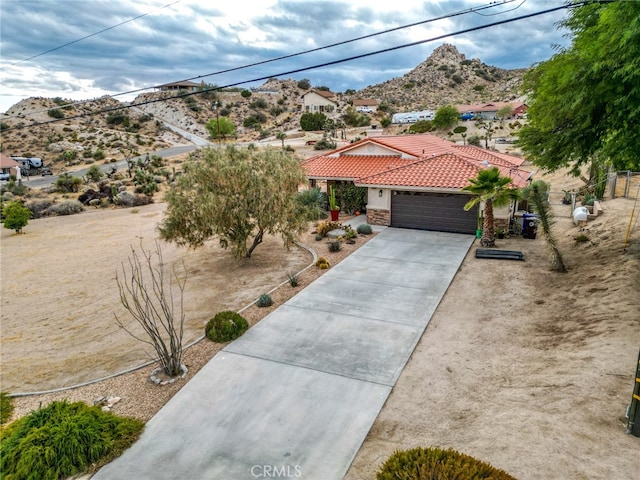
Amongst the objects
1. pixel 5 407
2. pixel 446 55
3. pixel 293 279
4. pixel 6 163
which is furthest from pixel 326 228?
pixel 446 55

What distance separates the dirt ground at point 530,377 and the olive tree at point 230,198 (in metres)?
8.07

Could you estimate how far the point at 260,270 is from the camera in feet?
58.9

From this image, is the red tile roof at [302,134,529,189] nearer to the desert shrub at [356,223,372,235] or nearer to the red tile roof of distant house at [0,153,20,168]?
the desert shrub at [356,223,372,235]

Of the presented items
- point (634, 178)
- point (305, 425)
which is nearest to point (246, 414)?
point (305, 425)

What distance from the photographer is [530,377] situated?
893cm

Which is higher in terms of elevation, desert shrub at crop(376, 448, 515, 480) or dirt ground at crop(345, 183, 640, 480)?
desert shrub at crop(376, 448, 515, 480)

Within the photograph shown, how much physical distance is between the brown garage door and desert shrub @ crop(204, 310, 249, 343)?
14.1m

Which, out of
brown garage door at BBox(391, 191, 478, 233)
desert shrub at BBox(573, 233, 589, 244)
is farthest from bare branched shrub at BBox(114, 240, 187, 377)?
desert shrub at BBox(573, 233, 589, 244)

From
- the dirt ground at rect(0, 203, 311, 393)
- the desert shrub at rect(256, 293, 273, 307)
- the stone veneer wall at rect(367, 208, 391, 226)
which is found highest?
the stone veneer wall at rect(367, 208, 391, 226)

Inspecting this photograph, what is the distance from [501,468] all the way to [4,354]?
13.8 meters

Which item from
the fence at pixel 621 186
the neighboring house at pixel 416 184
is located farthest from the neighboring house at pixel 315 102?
the fence at pixel 621 186

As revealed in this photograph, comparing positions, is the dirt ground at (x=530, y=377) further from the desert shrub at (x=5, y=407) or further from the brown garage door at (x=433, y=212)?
the desert shrub at (x=5, y=407)

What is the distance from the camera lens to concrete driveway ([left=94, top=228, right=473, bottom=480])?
7.10 metres

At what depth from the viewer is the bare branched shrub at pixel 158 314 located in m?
9.73
